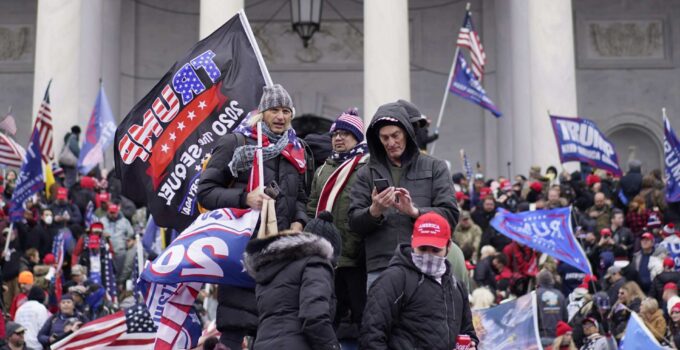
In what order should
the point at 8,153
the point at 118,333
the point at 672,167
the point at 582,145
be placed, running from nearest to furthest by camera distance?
1. the point at 118,333
2. the point at 672,167
3. the point at 8,153
4. the point at 582,145

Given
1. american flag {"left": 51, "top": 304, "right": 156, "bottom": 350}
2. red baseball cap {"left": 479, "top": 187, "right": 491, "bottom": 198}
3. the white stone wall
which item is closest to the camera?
american flag {"left": 51, "top": 304, "right": 156, "bottom": 350}

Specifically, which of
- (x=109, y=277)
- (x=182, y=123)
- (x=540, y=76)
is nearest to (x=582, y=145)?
(x=540, y=76)

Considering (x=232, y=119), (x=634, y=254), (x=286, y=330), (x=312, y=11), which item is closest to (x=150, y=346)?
(x=232, y=119)

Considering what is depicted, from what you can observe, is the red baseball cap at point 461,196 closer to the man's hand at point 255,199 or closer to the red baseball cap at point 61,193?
the red baseball cap at point 61,193

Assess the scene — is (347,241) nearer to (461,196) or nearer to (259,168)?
(259,168)

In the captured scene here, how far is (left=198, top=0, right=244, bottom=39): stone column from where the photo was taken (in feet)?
86.4

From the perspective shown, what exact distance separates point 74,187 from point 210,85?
1222 centimetres

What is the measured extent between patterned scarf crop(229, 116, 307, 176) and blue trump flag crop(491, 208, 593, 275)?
8001 mm

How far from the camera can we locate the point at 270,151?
9164 millimetres

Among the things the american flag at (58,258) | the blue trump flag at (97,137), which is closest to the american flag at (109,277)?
the american flag at (58,258)

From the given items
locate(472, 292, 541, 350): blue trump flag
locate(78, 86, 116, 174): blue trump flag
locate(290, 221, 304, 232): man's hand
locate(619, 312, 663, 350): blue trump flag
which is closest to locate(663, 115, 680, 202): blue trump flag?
locate(619, 312, 663, 350): blue trump flag

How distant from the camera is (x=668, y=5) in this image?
33688 millimetres

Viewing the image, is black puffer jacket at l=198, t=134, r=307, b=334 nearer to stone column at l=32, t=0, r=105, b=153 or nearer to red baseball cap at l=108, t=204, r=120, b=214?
red baseball cap at l=108, t=204, r=120, b=214

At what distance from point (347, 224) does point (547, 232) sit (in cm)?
868
